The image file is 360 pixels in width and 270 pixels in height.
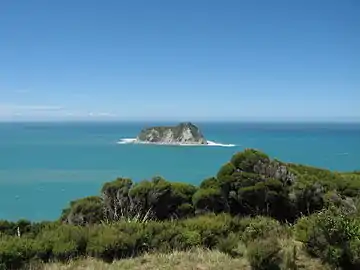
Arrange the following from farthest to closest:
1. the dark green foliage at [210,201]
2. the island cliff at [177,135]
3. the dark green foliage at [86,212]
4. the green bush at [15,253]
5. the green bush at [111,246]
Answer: the island cliff at [177,135] → the dark green foliage at [86,212] → the dark green foliage at [210,201] → the green bush at [111,246] → the green bush at [15,253]

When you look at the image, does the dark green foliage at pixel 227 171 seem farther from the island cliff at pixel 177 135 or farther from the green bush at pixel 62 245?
the island cliff at pixel 177 135

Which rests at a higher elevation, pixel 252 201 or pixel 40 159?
pixel 252 201

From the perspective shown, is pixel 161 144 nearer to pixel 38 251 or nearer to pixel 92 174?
pixel 92 174

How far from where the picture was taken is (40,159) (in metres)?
80.8

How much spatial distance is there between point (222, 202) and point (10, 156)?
82.1 m

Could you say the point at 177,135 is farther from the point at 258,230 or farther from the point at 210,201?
the point at 258,230

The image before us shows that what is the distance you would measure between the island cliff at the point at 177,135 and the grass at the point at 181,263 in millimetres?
104212

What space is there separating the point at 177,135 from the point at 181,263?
347ft

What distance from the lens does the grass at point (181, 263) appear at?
17.5ft

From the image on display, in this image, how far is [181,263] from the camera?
216 inches

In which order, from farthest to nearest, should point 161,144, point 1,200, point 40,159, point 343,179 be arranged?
point 161,144 → point 40,159 → point 1,200 → point 343,179

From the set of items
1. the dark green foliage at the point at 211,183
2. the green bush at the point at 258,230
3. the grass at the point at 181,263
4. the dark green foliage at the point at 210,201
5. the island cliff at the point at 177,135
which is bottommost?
the island cliff at the point at 177,135

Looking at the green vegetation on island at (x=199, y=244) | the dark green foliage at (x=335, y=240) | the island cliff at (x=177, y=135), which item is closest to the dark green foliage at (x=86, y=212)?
the green vegetation on island at (x=199, y=244)

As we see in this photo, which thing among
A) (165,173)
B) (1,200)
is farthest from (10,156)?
(1,200)
